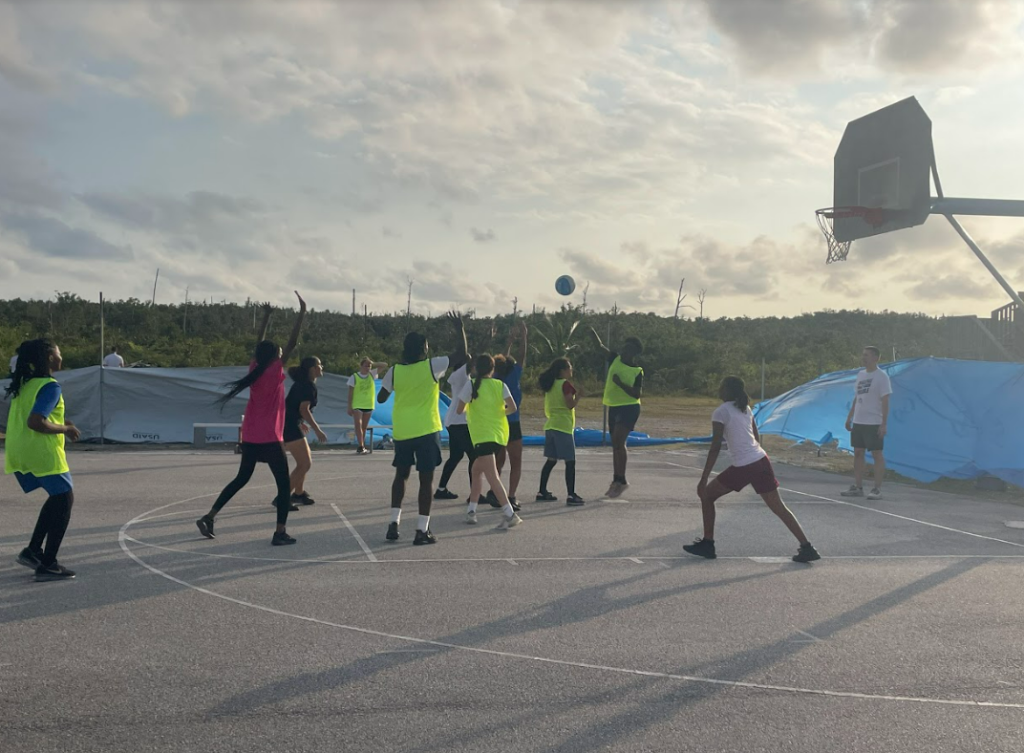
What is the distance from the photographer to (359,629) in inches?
241

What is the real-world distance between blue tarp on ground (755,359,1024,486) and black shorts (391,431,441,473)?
10.4 m

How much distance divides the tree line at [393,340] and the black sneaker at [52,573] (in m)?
31.5

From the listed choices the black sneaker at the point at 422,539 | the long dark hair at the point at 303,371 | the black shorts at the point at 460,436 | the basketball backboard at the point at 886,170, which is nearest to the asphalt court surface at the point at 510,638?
the black sneaker at the point at 422,539

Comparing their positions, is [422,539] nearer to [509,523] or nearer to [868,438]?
[509,523]

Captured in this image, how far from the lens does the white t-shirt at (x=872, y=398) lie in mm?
13273

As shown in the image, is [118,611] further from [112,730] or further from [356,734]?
[356,734]

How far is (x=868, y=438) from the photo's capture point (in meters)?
13.3

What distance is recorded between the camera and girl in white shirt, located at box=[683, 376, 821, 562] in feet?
28.1

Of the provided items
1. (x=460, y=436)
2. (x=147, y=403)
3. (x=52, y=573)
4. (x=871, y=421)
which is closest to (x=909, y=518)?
(x=871, y=421)

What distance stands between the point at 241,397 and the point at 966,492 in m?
14.6

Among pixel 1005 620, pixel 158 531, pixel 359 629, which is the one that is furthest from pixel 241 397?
pixel 1005 620

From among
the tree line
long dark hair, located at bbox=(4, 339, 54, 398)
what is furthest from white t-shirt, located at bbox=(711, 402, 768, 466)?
the tree line

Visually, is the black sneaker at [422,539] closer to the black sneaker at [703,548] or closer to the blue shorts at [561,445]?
the black sneaker at [703,548]

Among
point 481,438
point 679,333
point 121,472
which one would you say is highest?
point 679,333
